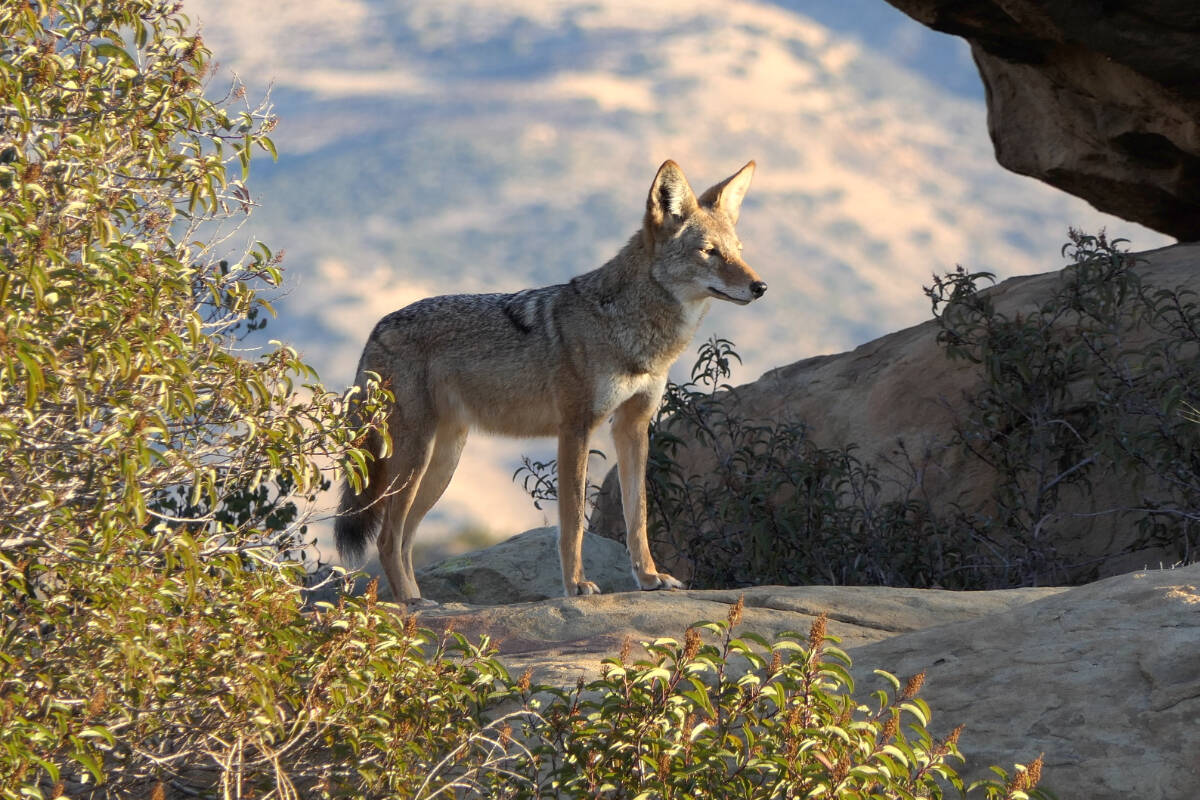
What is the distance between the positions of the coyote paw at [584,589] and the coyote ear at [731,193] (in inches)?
91.2

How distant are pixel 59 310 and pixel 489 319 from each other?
4193 mm

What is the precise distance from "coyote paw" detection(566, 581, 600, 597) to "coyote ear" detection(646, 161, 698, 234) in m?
2.04

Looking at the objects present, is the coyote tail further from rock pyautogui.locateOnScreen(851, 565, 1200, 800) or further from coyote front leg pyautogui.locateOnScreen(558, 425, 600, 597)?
rock pyautogui.locateOnScreen(851, 565, 1200, 800)

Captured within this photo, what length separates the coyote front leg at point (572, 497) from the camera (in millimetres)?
6898

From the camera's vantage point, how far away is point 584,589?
6.77 m

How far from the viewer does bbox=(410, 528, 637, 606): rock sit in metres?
8.58

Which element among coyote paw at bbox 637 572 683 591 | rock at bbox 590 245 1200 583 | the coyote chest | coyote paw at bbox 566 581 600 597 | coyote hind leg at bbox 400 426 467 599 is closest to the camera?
coyote paw at bbox 566 581 600 597

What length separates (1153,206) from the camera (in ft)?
39.5

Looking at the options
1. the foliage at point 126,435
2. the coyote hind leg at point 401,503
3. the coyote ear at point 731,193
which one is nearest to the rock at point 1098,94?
the coyote ear at point 731,193

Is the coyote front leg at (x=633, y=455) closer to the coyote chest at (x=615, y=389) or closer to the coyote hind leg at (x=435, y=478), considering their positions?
the coyote chest at (x=615, y=389)

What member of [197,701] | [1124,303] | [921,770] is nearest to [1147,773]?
[921,770]

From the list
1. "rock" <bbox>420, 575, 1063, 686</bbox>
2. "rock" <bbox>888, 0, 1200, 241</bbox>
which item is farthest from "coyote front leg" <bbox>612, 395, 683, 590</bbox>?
"rock" <bbox>888, 0, 1200, 241</bbox>

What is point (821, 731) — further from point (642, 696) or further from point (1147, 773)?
point (1147, 773)

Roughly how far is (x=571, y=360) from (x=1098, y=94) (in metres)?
6.07
